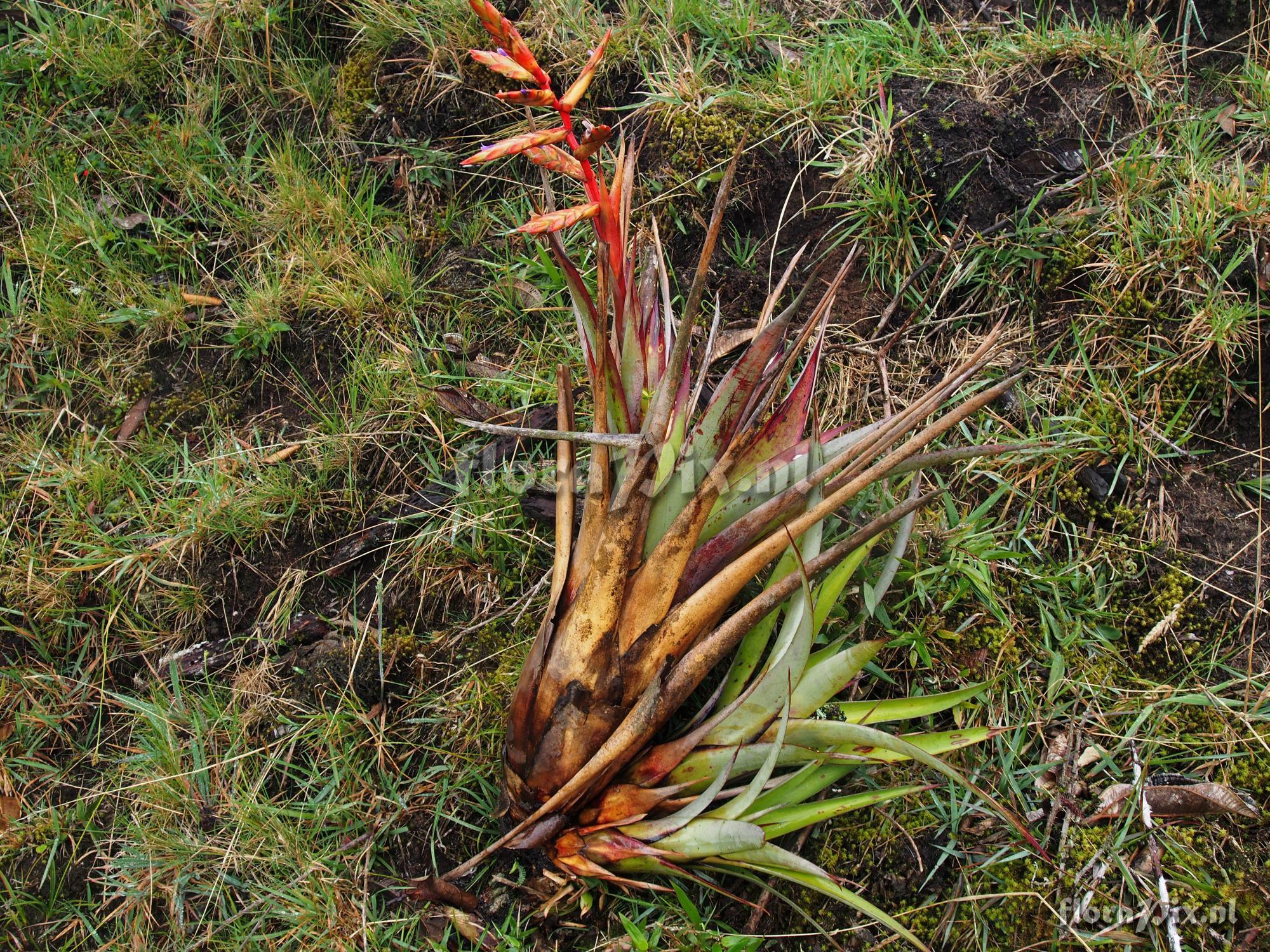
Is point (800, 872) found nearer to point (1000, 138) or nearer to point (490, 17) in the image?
point (490, 17)

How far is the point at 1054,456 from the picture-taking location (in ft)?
7.25

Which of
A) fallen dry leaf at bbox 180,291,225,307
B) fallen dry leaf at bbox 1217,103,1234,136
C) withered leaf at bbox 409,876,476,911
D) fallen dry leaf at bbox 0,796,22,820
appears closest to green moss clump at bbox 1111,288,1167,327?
fallen dry leaf at bbox 1217,103,1234,136

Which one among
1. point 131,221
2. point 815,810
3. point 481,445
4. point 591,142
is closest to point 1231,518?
point 815,810

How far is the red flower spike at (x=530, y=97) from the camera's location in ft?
4.24

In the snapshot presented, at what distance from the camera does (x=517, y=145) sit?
1.28 m

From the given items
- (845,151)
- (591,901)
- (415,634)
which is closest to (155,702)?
(415,634)

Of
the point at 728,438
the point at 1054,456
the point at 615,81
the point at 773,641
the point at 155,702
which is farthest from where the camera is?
the point at 615,81

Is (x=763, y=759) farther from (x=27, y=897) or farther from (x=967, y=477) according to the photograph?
(x=27, y=897)

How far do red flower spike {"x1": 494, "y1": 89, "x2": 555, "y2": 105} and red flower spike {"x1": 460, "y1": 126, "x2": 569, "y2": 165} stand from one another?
5 centimetres

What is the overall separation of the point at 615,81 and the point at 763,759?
2.03 m

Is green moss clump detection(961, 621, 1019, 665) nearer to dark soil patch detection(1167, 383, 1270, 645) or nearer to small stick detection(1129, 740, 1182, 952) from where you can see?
small stick detection(1129, 740, 1182, 952)

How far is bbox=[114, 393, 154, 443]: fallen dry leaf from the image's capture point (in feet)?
9.34

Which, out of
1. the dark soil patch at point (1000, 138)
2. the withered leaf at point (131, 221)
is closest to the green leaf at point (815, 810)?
the dark soil patch at point (1000, 138)

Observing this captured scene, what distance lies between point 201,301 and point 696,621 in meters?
2.10
